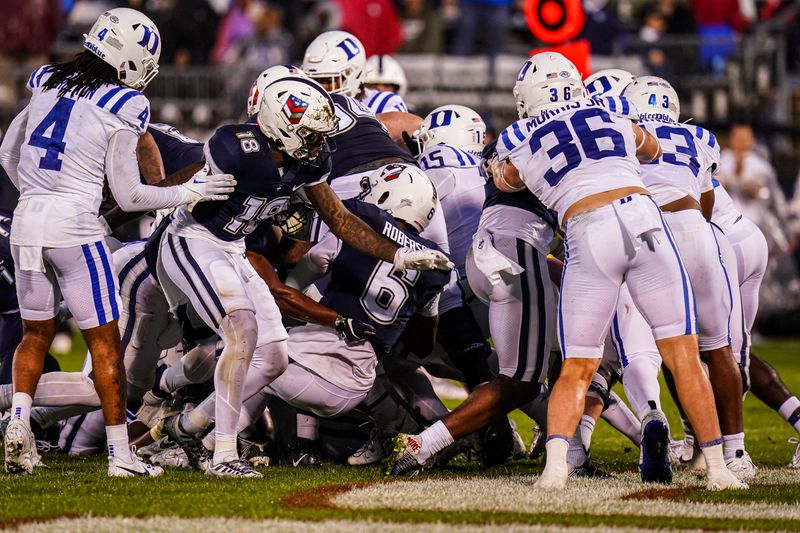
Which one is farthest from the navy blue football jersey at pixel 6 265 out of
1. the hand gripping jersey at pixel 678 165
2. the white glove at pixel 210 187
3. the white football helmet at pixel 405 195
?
the hand gripping jersey at pixel 678 165

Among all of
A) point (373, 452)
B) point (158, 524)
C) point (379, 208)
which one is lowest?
point (373, 452)

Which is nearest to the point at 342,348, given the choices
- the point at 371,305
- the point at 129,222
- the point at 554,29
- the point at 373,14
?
the point at 371,305

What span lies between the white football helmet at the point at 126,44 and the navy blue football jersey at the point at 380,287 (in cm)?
122

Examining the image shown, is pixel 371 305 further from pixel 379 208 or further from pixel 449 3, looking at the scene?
pixel 449 3

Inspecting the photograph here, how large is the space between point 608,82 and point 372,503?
3.13 m

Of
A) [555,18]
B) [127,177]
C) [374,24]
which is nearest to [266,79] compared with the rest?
[127,177]

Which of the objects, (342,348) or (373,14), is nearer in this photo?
(342,348)

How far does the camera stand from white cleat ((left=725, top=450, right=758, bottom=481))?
6.26 metres

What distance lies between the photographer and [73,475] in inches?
242

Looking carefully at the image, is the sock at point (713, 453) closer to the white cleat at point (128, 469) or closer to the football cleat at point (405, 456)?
the football cleat at point (405, 456)

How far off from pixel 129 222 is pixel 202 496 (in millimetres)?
2732

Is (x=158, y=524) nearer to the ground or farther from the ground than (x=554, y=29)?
nearer to the ground

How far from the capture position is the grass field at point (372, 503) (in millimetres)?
4824

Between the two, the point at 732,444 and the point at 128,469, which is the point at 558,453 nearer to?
the point at 732,444
